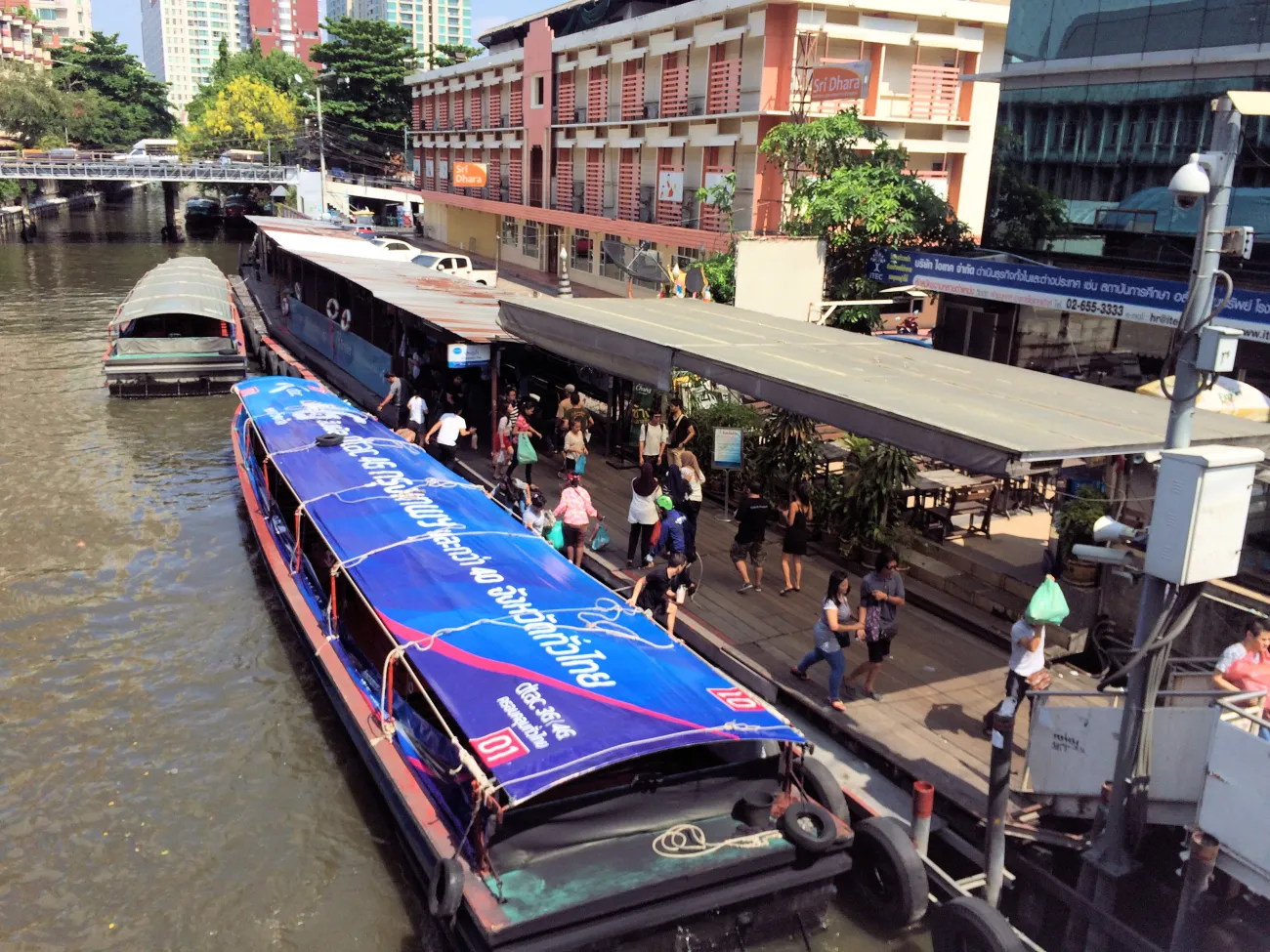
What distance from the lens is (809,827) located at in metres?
7.42

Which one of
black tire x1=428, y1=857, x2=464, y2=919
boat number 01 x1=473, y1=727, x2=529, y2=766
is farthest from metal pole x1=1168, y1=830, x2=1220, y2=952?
black tire x1=428, y1=857, x2=464, y2=919

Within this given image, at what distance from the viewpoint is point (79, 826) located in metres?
9.32

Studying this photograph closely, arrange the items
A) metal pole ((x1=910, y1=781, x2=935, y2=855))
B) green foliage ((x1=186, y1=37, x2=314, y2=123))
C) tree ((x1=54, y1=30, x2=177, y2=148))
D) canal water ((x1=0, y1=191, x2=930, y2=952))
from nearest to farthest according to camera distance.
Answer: metal pole ((x1=910, y1=781, x2=935, y2=855))
canal water ((x1=0, y1=191, x2=930, y2=952))
tree ((x1=54, y1=30, x2=177, y2=148))
green foliage ((x1=186, y1=37, x2=314, y2=123))

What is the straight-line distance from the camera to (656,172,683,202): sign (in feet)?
113

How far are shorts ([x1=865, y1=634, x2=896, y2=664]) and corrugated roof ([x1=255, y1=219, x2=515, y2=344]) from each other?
1023 cm

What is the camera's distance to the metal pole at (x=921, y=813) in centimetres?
768

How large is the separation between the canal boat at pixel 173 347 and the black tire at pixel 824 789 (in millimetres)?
21754

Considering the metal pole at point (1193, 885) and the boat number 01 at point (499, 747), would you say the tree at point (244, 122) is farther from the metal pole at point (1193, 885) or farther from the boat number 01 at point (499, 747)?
the metal pole at point (1193, 885)

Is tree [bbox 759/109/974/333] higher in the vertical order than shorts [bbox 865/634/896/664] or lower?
higher

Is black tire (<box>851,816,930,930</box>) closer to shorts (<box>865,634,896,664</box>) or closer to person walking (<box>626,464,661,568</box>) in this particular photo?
shorts (<box>865,634,896,664</box>)

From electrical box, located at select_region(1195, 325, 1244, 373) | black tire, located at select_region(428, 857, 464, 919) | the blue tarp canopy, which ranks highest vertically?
electrical box, located at select_region(1195, 325, 1244, 373)

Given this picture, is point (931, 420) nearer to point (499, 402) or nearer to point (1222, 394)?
point (1222, 394)

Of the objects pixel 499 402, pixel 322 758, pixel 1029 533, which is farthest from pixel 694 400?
pixel 322 758

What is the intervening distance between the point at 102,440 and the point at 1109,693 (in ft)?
68.4
